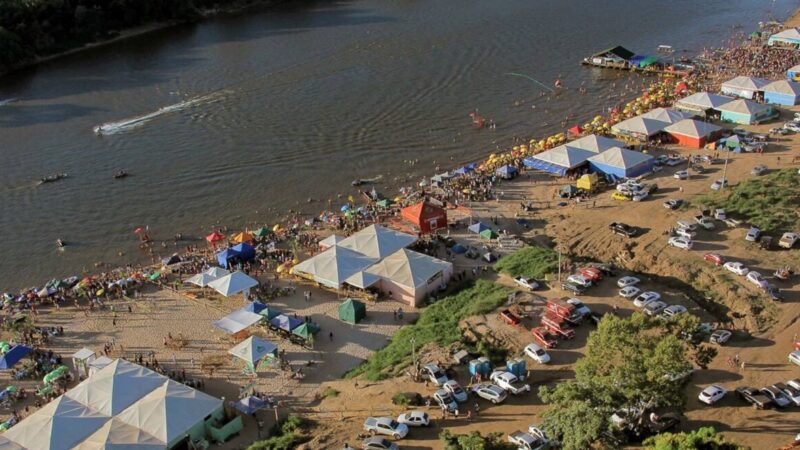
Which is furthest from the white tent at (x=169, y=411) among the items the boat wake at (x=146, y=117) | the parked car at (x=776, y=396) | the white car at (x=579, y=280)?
the boat wake at (x=146, y=117)

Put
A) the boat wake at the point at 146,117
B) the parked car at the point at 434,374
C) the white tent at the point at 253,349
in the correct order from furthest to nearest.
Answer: the boat wake at the point at 146,117, the white tent at the point at 253,349, the parked car at the point at 434,374

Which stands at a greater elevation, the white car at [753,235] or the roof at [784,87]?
the roof at [784,87]

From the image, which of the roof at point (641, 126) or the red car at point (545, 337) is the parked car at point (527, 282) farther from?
the roof at point (641, 126)

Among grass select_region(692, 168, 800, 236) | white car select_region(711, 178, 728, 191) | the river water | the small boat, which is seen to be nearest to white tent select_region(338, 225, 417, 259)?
the river water

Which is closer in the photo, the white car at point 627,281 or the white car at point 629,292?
the white car at point 629,292

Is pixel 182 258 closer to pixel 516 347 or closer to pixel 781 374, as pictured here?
pixel 516 347

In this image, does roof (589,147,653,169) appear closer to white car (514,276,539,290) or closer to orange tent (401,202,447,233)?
orange tent (401,202,447,233)

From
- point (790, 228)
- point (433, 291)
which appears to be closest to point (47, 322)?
point (433, 291)

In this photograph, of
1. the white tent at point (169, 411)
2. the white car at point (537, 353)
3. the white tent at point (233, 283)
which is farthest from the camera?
the white tent at point (233, 283)
